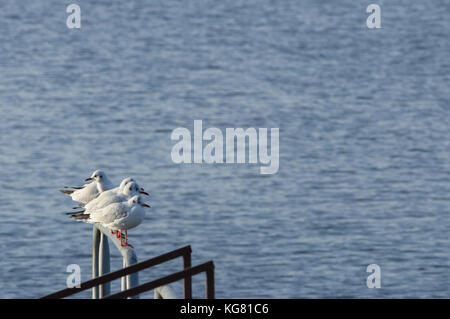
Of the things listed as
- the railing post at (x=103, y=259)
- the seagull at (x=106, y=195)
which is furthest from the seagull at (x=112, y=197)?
the railing post at (x=103, y=259)

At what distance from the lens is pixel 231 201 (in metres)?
23.7

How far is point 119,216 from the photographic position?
353 inches

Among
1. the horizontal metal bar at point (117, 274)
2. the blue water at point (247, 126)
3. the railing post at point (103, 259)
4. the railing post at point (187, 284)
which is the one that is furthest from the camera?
the blue water at point (247, 126)

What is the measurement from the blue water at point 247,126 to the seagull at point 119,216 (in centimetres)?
922

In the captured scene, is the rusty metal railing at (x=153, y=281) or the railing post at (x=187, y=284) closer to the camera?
the rusty metal railing at (x=153, y=281)

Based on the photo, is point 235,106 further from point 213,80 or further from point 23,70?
point 23,70

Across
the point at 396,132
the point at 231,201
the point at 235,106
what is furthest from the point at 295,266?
the point at 235,106

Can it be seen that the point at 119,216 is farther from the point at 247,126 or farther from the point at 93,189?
the point at 247,126

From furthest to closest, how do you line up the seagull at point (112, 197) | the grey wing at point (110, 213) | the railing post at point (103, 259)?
the seagull at point (112, 197)
the grey wing at point (110, 213)
the railing post at point (103, 259)

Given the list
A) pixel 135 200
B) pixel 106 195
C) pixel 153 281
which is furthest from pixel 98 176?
pixel 153 281

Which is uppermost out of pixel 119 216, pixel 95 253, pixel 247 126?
pixel 247 126

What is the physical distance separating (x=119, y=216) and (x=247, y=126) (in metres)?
21.8

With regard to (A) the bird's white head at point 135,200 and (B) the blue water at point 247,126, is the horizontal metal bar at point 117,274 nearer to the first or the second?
(A) the bird's white head at point 135,200

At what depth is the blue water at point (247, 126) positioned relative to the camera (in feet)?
67.1
